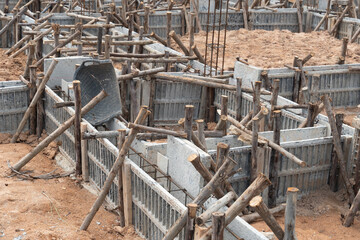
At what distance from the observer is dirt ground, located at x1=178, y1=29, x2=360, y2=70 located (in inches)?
851

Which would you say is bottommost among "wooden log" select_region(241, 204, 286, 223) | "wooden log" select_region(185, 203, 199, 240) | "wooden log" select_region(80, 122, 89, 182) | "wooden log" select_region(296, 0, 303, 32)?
"wooden log" select_region(241, 204, 286, 223)

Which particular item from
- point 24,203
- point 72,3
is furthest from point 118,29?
point 24,203

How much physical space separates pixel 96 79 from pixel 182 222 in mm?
6298

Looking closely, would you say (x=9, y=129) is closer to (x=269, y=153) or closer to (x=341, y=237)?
(x=269, y=153)

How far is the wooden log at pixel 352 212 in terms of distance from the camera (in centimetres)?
1091

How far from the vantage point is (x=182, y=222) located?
27.2 feet

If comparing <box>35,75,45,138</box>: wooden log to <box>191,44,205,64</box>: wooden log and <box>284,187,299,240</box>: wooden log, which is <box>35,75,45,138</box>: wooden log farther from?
<box>284,187,299,240</box>: wooden log

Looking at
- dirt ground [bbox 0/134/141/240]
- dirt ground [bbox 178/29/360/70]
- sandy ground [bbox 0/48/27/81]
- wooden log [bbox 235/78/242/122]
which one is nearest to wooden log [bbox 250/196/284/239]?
dirt ground [bbox 0/134/141/240]

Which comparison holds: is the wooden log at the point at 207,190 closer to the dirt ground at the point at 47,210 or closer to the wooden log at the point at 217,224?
the wooden log at the point at 217,224

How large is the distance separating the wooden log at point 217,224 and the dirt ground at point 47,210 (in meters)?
3.08

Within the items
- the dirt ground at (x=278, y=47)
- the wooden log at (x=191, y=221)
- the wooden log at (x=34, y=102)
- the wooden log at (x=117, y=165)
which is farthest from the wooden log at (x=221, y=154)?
the dirt ground at (x=278, y=47)

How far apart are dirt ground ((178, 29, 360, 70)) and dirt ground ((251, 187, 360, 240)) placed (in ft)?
29.8

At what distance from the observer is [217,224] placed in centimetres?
736

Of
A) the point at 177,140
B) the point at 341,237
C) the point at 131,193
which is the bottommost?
the point at 341,237
